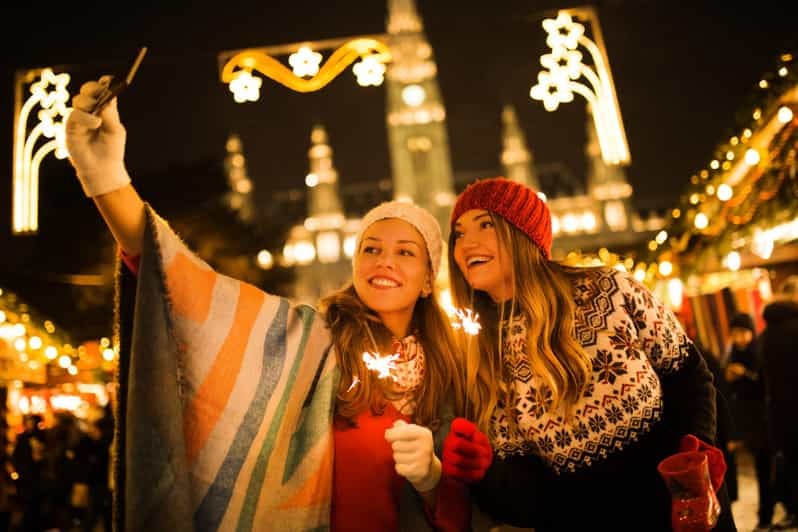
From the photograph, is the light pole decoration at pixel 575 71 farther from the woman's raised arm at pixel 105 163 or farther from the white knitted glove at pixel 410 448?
the woman's raised arm at pixel 105 163

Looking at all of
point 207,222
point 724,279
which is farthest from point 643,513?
point 207,222

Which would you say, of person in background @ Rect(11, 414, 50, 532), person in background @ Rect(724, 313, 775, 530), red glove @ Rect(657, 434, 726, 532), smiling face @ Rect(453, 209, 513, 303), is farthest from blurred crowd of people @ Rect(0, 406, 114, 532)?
person in background @ Rect(724, 313, 775, 530)

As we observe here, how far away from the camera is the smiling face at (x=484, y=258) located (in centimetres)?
238

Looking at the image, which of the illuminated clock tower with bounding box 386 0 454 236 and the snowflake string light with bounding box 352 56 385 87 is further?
the illuminated clock tower with bounding box 386 0 454 236

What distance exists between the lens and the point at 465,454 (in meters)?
1.94

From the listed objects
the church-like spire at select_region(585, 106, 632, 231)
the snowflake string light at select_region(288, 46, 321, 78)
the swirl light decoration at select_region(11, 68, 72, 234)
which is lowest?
the swirl light decoration at select_region(11, 68, 72, 234)

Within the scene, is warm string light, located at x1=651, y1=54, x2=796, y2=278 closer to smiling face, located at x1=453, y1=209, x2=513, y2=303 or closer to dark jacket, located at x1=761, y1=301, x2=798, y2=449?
dark jacket, located at x1=761, y1=301, x2=798, y2=449

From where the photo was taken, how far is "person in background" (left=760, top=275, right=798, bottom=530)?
15.1 feet

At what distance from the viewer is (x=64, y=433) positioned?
314 inches

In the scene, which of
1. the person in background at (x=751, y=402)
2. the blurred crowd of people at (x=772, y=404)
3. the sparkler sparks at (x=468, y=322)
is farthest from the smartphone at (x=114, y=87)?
the person in background at (x=751, y=402)

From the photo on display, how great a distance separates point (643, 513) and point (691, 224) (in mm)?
6867

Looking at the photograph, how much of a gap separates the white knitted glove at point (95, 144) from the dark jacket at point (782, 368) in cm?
505

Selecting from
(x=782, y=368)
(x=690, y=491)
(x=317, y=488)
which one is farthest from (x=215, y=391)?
(x=782, y=368)

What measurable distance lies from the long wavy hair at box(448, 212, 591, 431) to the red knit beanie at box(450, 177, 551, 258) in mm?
33
